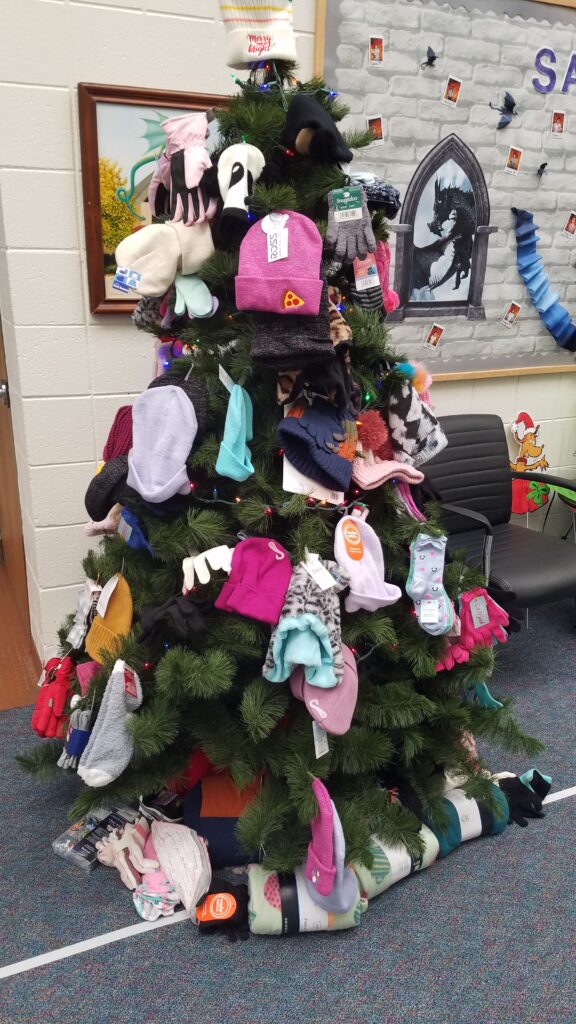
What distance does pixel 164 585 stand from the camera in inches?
67.8

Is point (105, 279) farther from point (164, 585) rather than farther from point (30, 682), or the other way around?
point (30, 682)

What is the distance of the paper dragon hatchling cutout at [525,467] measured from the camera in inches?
122

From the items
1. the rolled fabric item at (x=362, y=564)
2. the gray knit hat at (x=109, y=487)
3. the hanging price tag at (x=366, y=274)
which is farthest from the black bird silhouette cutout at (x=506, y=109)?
the gray knit hat at (x=109, y=487)

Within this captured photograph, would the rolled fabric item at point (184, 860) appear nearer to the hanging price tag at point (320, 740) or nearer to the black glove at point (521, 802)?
the hanging price tag at point (320, 740)

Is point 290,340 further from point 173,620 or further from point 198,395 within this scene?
point 173,620

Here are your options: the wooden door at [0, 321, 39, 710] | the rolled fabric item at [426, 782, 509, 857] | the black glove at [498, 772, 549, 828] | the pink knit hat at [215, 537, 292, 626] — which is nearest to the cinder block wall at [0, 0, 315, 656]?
the wooden door at [0, 321, 39, 710]

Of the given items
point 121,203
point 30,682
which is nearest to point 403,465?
point 121,203

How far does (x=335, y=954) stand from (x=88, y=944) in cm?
52

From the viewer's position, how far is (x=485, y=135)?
2.65m

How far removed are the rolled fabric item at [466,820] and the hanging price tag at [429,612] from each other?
519 millimetres

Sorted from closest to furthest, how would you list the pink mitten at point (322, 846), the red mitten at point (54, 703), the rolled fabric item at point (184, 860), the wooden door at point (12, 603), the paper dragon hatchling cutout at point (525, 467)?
the pink mitten at point (322, 846), the rolled fabric item at point (184, 860), the red mitten at point (54, 703), the wooden door at point (12, 603), the paper dragon hatchling cutout at point (525, 467)

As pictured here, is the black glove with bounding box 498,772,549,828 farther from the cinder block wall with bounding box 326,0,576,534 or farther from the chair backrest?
the cinder block wall with bounding box 326,0,576,534

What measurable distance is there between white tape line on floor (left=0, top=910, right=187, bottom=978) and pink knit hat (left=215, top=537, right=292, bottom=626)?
0.70m

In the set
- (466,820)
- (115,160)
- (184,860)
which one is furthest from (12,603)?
(466,820)
